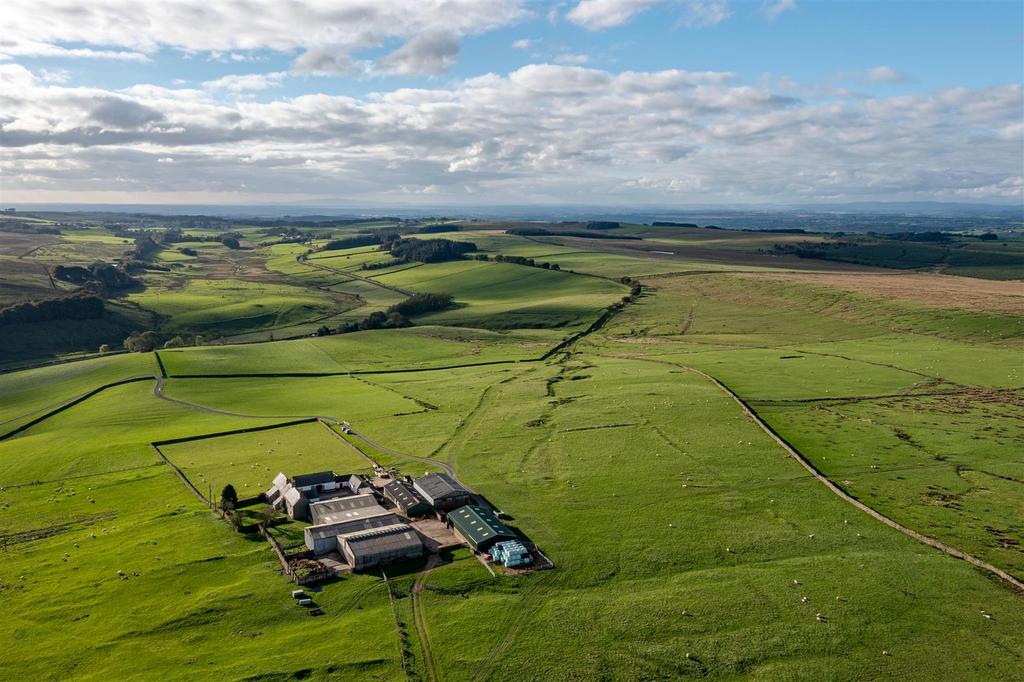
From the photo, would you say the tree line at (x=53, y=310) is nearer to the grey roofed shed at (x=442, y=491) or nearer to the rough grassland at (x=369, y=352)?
the rough grassland at (x=369, y=352)

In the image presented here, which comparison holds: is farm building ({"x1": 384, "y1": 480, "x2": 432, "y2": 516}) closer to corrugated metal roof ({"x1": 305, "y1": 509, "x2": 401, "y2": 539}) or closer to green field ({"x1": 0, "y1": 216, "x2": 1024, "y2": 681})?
corrugated metal roof ({"x1": 305, "y1": 509, "x2": 401, "y2": 539})

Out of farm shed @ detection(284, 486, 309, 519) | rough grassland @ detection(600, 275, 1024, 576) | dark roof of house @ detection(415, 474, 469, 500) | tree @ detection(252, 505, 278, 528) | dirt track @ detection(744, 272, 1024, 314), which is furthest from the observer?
dirt track @ detection(744, 272, 1024, 314)

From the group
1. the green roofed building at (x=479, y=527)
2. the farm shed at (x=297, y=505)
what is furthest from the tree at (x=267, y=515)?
the green roofed building at (x=479, y=527)

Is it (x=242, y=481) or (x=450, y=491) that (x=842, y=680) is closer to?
(x=450, y=491)

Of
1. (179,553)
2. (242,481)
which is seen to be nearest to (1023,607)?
(179,553)

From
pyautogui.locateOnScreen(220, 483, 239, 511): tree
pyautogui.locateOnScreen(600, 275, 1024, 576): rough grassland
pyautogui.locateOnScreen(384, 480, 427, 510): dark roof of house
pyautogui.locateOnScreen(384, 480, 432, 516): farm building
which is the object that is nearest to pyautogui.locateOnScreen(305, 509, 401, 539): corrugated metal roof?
pyautogui.locateOnScreen(384, 480, 432, 516): farm building

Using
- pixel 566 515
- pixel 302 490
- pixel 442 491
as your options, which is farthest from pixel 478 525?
pixel 302 490

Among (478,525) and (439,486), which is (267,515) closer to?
(439,486)

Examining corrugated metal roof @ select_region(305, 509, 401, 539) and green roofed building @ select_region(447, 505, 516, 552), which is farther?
corrugated metal roof @ select_region(305, 509, 401, 539)
